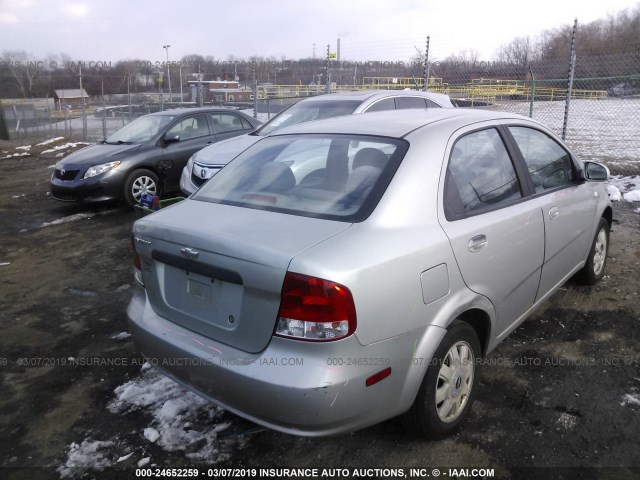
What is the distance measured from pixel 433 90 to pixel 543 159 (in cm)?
1569

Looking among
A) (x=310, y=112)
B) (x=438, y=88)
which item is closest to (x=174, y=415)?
(x=310, y=112)

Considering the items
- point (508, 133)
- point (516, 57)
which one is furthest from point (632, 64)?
point (508, 133)

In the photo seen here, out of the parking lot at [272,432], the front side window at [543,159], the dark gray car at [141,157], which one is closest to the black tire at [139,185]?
the dark gray car at [141,157]

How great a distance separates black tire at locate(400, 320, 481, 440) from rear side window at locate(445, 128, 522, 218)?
646mm

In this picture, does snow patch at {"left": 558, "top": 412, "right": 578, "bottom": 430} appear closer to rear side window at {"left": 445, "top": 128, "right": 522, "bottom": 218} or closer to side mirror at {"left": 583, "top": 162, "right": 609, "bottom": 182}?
rear side window at {"left": 445, "top": 128, "right": 522, "bottom": 218}

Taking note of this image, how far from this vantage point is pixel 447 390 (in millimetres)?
2625

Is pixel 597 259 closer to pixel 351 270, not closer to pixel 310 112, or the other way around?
pixel 351 270

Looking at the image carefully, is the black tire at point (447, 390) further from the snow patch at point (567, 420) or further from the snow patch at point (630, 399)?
the snow patch at point (630, 399)

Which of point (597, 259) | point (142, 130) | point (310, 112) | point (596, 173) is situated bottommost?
point (597, 259)

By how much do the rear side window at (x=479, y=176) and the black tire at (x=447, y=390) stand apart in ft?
2.12

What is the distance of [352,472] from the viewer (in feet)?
8.30

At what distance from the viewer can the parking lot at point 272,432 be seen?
2.62m

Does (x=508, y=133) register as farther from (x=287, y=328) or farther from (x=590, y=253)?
(x=287, y=328)

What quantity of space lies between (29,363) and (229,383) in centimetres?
220
